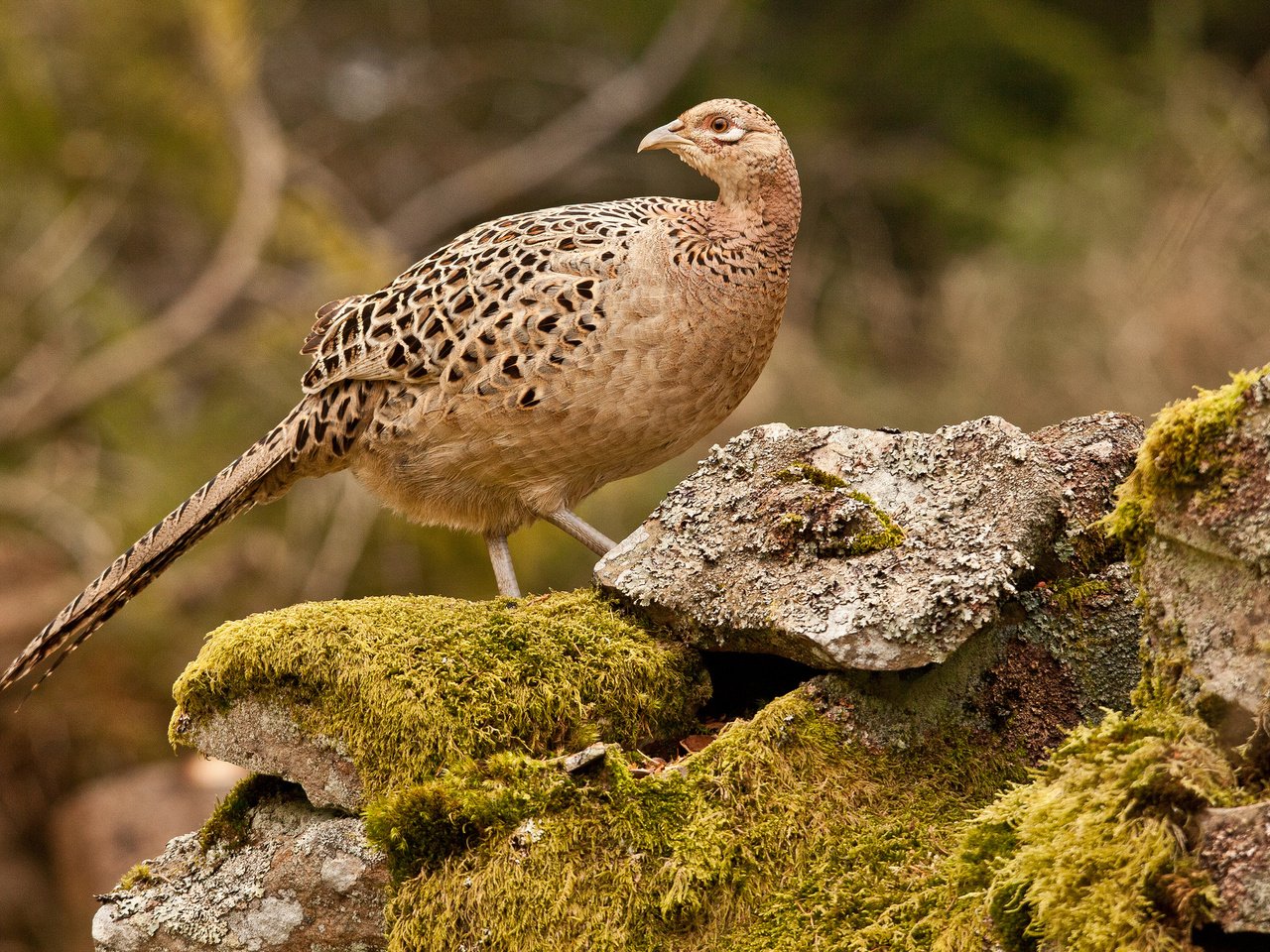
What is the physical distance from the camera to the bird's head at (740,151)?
16.4 ft

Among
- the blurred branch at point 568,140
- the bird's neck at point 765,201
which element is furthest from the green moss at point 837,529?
the blurred branch at point 568,140

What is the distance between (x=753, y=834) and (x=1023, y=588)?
3.32ft

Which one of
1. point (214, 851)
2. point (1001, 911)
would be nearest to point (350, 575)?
point (214, 851)

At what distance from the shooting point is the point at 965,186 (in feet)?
51.5

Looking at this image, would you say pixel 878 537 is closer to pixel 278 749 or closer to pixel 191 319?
pixel 278 749

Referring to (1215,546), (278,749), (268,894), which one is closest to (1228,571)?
(1215,546)

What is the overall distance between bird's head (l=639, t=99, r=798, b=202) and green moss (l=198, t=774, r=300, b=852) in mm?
2674

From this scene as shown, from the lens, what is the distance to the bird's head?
499cm

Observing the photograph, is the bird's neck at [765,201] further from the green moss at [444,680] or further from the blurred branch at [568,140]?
the blurred branch at [568,140]

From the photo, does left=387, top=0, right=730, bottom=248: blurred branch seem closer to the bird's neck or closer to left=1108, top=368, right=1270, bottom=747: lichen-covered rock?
the bird's neck

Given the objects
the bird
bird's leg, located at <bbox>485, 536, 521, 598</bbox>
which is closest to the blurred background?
the bird

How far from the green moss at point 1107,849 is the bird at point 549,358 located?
2.51 metres

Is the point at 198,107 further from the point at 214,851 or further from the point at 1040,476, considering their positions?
the point at 1040,476

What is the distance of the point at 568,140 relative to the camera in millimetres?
17141
